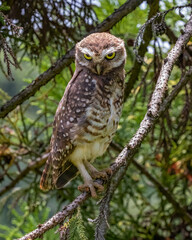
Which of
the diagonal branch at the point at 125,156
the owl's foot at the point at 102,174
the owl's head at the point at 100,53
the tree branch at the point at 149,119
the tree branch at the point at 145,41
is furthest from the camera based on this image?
the tree branch at the point at 145,41

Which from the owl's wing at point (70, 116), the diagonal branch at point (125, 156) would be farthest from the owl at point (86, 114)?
the diagonal branch at point (125, 156)

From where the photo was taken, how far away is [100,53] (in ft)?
4.89

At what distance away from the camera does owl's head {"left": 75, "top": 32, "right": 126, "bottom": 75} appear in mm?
1480

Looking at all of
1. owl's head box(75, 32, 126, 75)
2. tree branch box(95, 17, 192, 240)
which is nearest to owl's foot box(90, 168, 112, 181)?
tree branch box(95, 17, 192, 240)

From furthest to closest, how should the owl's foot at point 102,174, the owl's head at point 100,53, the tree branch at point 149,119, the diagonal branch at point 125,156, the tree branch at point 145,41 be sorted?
the tree branch at point 145,41
the owl's foot at point 102,174
the owl's head at point 100,53
the tree branch at point 149,119
the diagonal branch at point 125,156

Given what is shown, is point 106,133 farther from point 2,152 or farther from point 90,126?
point 2,152

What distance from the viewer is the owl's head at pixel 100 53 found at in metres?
1.48

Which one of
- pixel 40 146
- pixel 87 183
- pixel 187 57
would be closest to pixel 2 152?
pixel 40 146

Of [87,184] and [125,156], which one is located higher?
[125,156]

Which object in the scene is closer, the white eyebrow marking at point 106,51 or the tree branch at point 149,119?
the tree branch at point 149,119

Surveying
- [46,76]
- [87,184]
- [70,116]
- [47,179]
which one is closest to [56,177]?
[47,179]

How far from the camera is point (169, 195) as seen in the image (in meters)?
2.36

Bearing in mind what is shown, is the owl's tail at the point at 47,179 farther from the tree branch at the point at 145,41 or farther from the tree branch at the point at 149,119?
the tree branch at the point at 145,41

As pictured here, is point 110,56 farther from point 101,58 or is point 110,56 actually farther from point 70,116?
point 70,116
